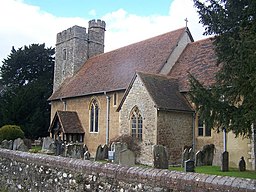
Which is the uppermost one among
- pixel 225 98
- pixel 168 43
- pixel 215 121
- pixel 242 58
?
pixel 168 43

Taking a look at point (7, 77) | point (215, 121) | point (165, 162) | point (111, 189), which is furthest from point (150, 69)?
point (7, 77)

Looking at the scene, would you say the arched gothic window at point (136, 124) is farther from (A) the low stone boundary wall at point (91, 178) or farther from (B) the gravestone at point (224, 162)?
(A) the low stone boundary wall at point (91, 178)

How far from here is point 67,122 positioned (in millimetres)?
27484

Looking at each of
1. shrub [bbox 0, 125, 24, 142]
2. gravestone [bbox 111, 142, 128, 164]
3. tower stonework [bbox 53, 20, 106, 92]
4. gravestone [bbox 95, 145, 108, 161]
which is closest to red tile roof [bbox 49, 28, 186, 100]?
tower stonework [bbox 53, 20, 106, 92]

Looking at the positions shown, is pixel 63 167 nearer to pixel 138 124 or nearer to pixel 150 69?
pixel 138 124

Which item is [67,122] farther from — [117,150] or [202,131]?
[117,150]

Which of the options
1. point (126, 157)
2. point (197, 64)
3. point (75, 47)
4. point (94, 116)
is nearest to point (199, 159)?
point (126, 157)

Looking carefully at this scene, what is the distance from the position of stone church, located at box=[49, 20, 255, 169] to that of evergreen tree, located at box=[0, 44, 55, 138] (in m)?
5.14

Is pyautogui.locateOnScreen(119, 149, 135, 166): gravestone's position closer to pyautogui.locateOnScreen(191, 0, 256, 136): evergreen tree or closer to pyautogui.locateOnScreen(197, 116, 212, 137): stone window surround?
pyautogui.locateOnScreen(191, 0, 256, 136): evergreen tree

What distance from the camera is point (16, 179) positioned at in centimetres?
913

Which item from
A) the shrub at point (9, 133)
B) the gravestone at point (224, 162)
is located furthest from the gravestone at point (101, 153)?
the shrub at point (9, 133)

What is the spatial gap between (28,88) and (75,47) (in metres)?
9.95

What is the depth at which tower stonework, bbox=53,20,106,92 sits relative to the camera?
33281 mm

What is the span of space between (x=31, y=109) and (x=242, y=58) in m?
32.2
